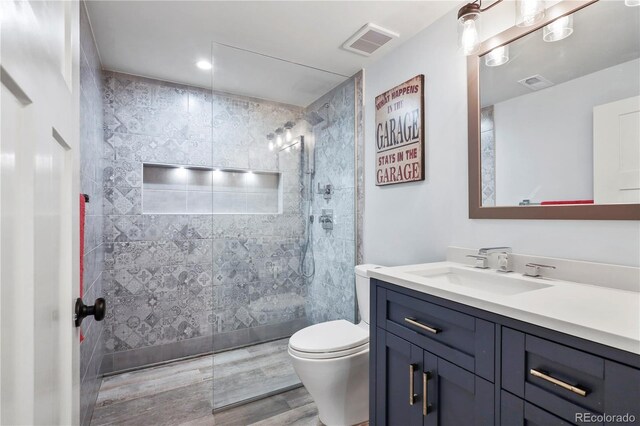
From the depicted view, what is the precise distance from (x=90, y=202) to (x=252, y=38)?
1.43 meters

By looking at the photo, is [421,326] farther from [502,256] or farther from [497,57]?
[497,57]

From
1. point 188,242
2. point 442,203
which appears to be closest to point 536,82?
point 442,203

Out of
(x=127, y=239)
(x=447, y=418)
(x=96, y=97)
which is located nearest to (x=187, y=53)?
(x=96, y=97)

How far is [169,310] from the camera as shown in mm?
2637

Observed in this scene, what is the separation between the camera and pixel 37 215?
1.69 feet

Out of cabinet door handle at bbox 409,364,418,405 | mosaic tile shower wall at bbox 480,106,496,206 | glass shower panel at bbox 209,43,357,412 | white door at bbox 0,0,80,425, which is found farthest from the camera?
glass shower panel at bbox 209,43,357,412

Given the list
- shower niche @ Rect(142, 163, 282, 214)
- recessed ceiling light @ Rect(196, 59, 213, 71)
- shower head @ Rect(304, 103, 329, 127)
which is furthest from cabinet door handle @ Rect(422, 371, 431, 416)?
recessed ceiling light @ Rect(196, 59, 213, 71)

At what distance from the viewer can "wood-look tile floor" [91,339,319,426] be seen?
1.91 m

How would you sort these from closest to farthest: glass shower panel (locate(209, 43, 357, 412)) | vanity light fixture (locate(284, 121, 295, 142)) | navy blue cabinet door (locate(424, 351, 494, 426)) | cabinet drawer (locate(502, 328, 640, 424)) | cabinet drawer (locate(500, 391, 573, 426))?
cabinet drawer (locate(502, 328, 640, 424)) < cabinet drawer (locate(500, 391, 573, 426)) < navy blue cabinet door (locate(424, 351, 494, 426)) < glass shower panel (locate(209, 43, 357, 412)) < vanity light fixture (locate(284, 121, 295, 142))

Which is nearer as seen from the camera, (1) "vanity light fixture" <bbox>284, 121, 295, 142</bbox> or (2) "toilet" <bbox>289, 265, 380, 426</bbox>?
(2) "toilet" <bbox>289, 265, 380, 426</bbox>

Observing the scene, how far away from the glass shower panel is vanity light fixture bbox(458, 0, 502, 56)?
1.13 meters

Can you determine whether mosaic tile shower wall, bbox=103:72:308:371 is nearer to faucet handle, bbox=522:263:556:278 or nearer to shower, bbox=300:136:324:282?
shower, bbox=300:136:324:282

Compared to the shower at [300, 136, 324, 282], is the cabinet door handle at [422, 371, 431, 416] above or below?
below

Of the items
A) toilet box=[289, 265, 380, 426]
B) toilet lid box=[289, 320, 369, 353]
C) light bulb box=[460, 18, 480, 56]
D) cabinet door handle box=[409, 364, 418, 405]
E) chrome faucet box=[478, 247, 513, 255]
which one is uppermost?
light bulb box=[460, 18, 480, 56]
